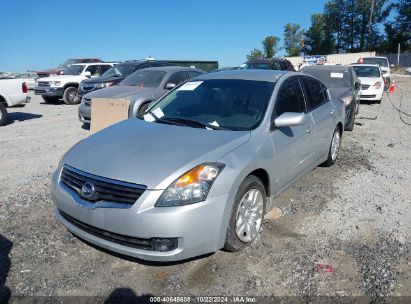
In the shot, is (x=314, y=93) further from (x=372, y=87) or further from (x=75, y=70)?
(x=75, y=70)

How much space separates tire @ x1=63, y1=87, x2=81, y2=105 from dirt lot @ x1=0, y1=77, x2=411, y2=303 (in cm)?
1060

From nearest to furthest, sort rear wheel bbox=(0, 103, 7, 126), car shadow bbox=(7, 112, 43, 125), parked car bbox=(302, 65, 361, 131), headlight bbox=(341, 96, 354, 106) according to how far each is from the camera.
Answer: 1. headlight bbox=(341, 96, 354, 106)
2. parked car bbox=(302, 65, 361, 131)
3. rear wheel bbox=(0, 103, 7, 126)
4. car shadow bbox=(7, 112, 43, 125)

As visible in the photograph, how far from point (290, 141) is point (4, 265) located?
10.1 feet

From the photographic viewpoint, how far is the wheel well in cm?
354

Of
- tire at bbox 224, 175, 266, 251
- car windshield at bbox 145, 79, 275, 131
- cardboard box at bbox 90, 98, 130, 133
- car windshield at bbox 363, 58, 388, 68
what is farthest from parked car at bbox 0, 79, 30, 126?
car windshield at bbox 363, 58, 388, 68

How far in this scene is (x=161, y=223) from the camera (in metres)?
2.78

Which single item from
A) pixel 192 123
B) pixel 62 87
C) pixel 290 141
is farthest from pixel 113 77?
pixel 290 141

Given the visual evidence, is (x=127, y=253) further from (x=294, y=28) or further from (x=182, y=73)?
(x=294, y=28)

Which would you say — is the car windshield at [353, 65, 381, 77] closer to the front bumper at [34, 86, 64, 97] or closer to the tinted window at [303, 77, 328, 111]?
the tinted window at [303, 77, 328, 111]

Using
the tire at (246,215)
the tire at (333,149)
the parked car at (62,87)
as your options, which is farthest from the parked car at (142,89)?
the parked car at (62,87)

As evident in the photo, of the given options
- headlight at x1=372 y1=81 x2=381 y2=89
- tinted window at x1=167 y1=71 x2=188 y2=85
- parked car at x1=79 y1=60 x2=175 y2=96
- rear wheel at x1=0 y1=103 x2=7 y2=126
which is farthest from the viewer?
headlight at x1=372 y1=81 x2=381 y2=89

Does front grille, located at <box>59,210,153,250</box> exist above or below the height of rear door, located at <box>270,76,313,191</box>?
below

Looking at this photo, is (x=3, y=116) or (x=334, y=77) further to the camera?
(x=3, y=116)

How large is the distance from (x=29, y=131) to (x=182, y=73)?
170 inches
